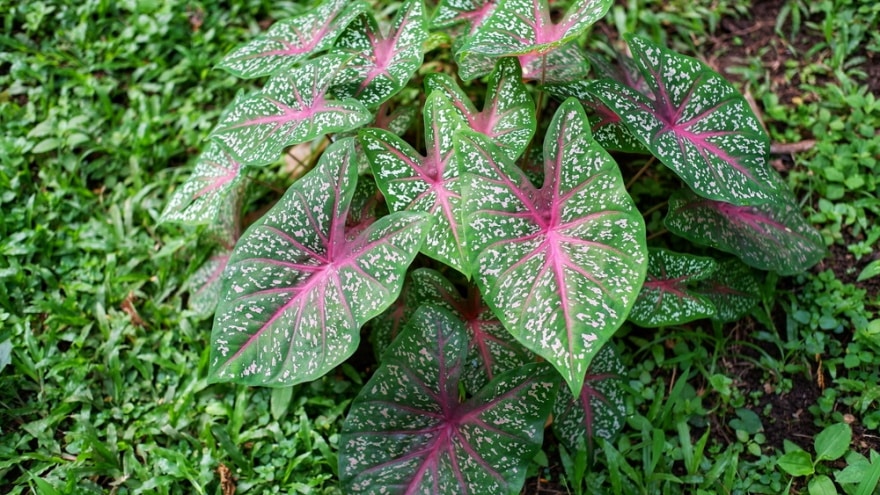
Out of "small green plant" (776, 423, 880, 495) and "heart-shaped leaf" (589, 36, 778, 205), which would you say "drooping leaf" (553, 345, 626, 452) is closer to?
"small green plant" (776, 423, 880, 495)

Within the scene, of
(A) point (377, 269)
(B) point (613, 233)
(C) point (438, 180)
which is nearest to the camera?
(B) point (613, 233)

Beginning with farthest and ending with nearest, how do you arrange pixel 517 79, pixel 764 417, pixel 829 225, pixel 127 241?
pixel 127 241
pixel 829 225
pixel 764 417
pixel 517 79

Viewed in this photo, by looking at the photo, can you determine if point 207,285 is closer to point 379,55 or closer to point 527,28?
point 379,55

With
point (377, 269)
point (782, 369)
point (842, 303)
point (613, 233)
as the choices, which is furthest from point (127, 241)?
point (842, 303)

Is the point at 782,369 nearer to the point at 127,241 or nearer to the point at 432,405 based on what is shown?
the point at 432,405

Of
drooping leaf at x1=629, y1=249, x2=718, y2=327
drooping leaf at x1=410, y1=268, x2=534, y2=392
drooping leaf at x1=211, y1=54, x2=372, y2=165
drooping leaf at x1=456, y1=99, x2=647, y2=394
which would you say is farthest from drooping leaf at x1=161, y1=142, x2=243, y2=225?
drooping leaf at x1=629, y1=249, x2=718, y2=327

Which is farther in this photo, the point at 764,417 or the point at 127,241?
the point at 127,241
